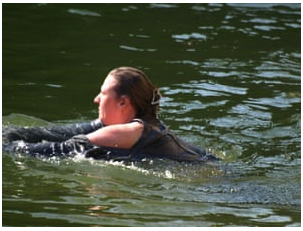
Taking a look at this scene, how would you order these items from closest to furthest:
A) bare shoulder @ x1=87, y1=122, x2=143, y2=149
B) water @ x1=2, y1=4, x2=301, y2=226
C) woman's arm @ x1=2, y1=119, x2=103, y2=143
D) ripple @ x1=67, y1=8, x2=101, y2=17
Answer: water @ x1=2, y1=4, x2=301, y2=226
bare shoulder @ x1=87, y1=122, x2=143, y2=149
woman's arm @ x1=2, y1=119, x2=103, y2=143
ripple @ x1=67, y1=8, x2=101, y2=17

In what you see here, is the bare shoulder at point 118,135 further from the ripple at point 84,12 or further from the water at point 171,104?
the ripple at point 84,12

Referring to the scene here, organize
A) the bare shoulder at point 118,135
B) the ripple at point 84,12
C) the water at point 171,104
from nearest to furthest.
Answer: the water at point 171,104
the bare shoulder at point 118,135
the ripple at point 84,12

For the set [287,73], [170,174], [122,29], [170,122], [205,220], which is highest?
[122,29]

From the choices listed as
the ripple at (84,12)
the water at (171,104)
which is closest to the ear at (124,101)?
the water at (171,104)

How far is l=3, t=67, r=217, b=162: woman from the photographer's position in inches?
247

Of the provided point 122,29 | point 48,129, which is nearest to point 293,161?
point 48,129

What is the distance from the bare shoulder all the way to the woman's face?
15 cm

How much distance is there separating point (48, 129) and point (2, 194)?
1410 mm

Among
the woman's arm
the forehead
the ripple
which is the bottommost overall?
the woman's arm

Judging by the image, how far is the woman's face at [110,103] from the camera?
6.32m

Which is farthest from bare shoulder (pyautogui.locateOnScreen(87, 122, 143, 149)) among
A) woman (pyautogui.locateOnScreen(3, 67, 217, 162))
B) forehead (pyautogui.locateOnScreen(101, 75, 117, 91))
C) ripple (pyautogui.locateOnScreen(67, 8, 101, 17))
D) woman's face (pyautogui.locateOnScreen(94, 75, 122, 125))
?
ripple (pyautogui.locateOnScreen(67, 8, 101, 17))

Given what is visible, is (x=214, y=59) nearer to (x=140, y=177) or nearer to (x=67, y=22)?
(x=67, y=22)

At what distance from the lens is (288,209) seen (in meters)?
5.70

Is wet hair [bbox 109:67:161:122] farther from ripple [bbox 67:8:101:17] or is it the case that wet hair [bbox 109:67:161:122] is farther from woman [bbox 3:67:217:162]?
ripple [bbox 67:8:101:17]
